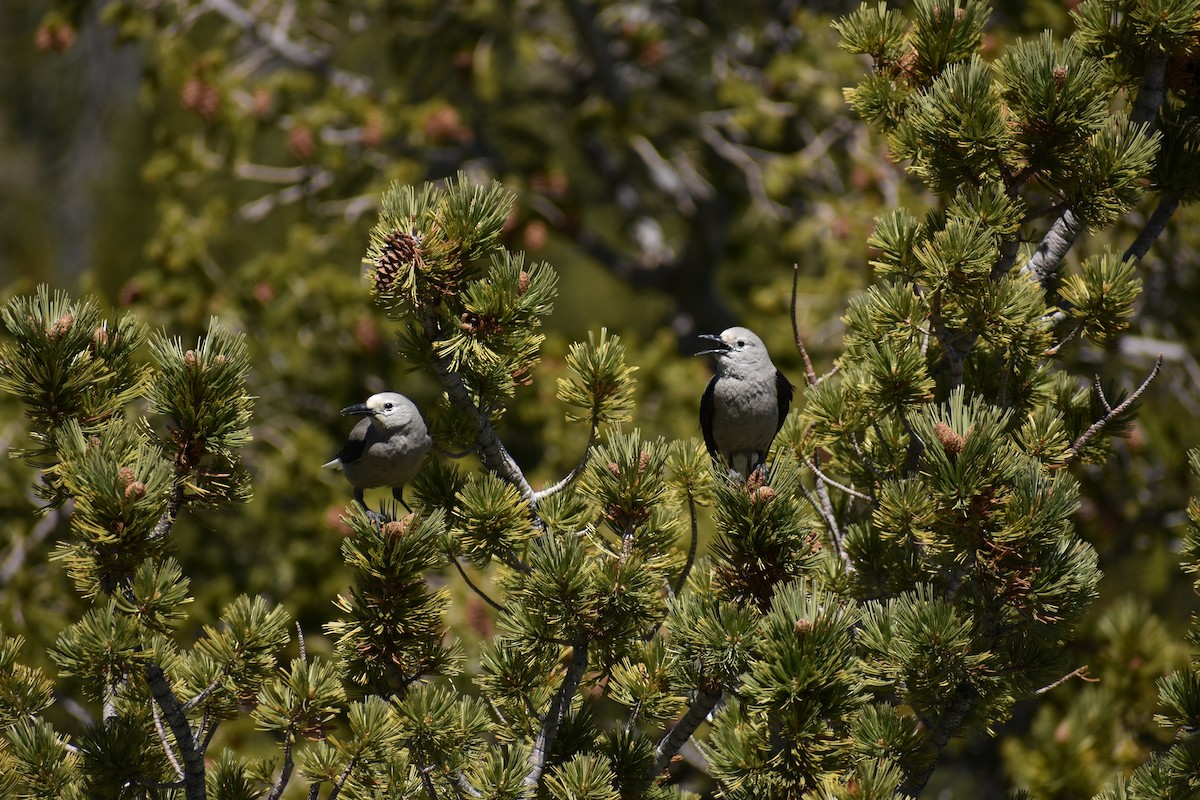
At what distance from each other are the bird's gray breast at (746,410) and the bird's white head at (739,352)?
0.29 ft

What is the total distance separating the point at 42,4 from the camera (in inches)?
640

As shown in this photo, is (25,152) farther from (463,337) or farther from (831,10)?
(463,337)

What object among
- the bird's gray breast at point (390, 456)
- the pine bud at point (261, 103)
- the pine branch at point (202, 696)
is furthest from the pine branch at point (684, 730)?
the pine bud at point (261, 103)

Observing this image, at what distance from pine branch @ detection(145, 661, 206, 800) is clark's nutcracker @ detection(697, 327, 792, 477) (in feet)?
6.82

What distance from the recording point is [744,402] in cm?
376

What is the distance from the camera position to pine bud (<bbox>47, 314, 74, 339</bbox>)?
224cm

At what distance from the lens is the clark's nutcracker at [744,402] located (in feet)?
12.3

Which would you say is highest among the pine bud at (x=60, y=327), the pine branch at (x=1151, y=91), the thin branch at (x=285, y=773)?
the pine branch at (x=1151, y=91)

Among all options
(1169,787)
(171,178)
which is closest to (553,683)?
(1169,787)

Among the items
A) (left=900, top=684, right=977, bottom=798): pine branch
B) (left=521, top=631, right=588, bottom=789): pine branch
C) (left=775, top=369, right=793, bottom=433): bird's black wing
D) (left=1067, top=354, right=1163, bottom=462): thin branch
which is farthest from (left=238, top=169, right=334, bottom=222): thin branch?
(left=900, top=684, right=977, bottom=798): pine branch

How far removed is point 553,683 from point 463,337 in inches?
35.2

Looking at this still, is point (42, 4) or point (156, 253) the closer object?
point (156, 253)

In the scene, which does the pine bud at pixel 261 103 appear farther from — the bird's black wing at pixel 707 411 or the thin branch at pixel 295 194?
the bird's black wing at pixel 707 411

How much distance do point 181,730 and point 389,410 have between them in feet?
3.83
